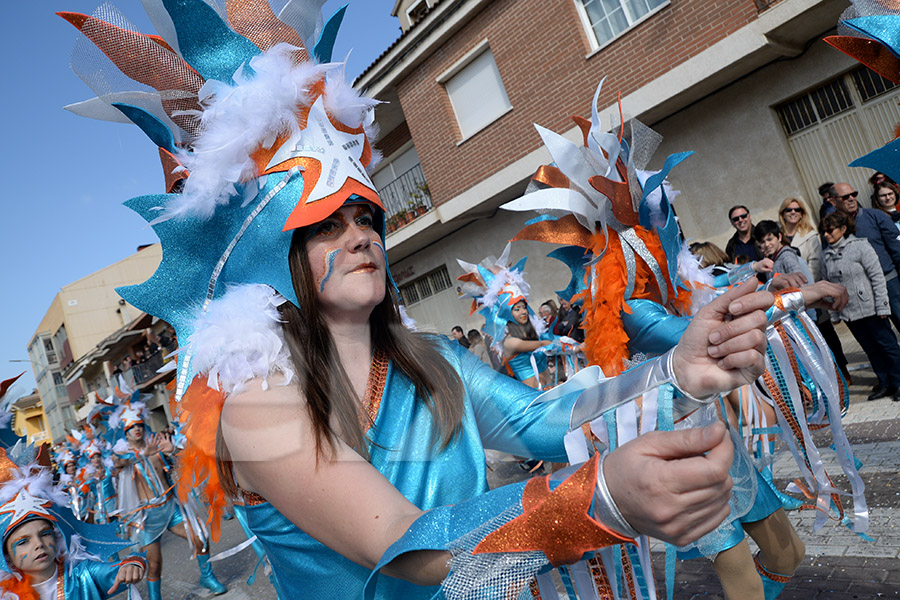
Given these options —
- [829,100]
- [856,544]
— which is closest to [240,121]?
[856,544]

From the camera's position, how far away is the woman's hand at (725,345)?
54.1 inches

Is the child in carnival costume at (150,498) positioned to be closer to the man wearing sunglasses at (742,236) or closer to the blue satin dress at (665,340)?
the blue satin dress at (665,340)

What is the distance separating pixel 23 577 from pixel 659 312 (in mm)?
3917

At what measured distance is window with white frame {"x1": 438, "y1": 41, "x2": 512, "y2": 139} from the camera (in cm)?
1239

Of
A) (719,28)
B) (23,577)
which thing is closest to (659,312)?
(23,577)

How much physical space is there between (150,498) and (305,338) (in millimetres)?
6824

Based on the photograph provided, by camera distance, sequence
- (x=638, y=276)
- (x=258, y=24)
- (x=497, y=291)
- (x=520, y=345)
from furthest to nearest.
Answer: (x=497, y=291)
(x=520, y=345)
(x=638, y=276)
(x=258, y=24)

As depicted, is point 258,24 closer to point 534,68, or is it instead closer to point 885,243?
point 885,243

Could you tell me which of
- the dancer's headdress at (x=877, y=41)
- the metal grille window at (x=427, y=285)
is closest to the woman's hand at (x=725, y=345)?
the dancer's headdress at (x=877, y=41)

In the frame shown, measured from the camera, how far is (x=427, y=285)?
16.1m

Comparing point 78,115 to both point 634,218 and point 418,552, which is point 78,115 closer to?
point 418,552

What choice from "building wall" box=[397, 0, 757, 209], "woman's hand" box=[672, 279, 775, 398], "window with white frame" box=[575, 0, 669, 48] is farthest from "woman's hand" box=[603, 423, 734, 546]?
"window with white frame" box=[575, 0, 669, 48]

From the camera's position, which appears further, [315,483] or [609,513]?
[315,483]

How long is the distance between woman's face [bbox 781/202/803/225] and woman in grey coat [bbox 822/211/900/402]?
541 mm
